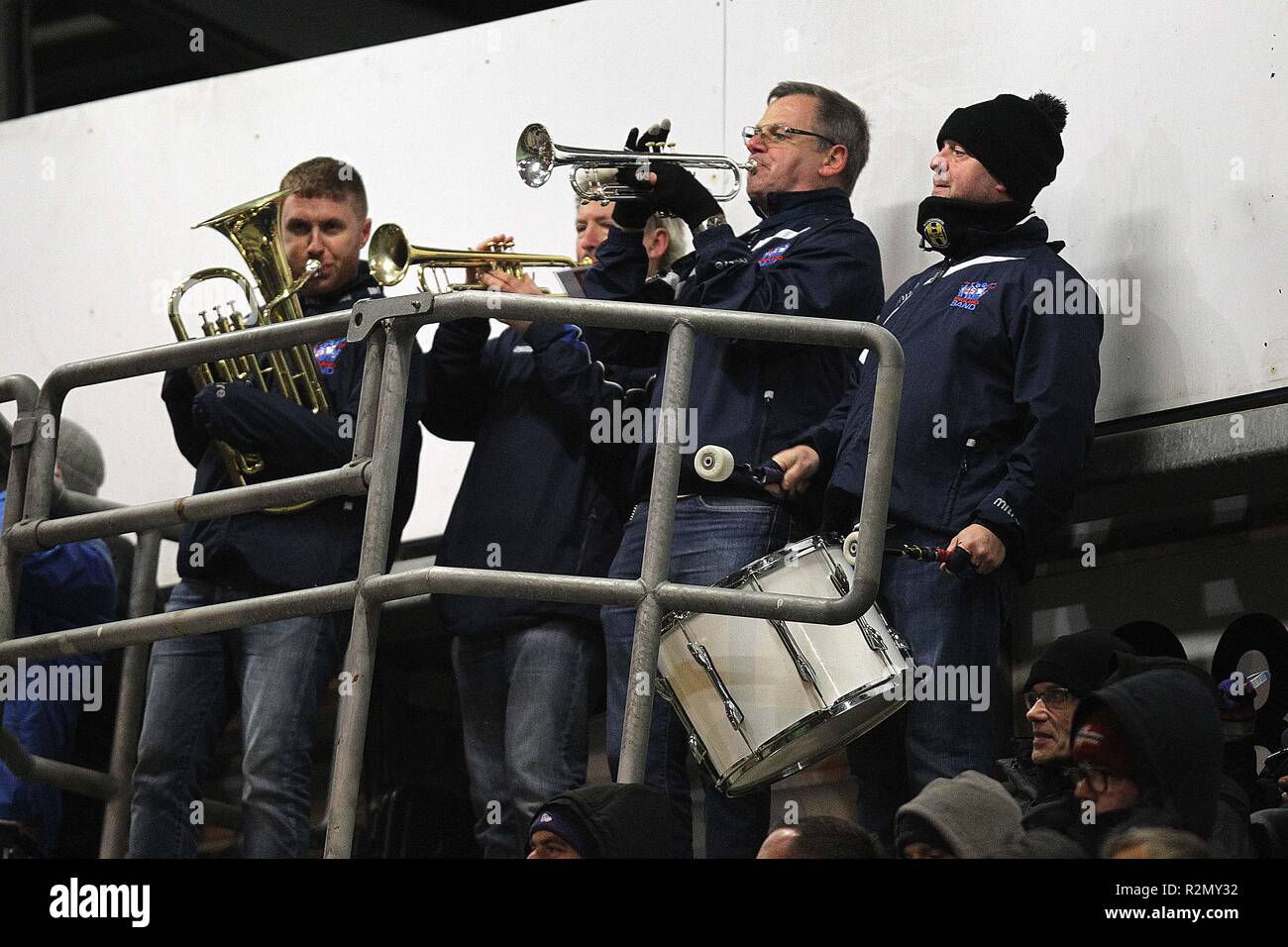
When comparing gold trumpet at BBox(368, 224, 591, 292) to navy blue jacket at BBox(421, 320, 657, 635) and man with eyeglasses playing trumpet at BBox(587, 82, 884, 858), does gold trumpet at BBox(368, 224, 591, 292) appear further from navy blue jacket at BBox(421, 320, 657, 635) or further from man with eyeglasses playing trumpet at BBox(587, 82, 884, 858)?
man with eyeglasses playing trumpet at BBox(587, 82, 884, 858)

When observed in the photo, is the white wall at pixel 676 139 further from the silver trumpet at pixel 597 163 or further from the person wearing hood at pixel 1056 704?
the person wearing hood at pixel 1056 704

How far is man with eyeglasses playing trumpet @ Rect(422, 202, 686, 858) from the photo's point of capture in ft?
16.8

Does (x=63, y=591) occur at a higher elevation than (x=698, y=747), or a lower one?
higher

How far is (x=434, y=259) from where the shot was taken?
587cm

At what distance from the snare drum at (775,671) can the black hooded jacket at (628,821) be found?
530 mm

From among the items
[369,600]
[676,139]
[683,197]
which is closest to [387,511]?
[369,600]

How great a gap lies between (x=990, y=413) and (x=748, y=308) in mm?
651

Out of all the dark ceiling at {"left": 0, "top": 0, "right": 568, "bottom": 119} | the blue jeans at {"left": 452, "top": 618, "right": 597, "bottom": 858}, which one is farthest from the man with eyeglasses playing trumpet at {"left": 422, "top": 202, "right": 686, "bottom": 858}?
the dark ceiling at {"left": 0, "top": 0, "right": 568, "bottom": 119}

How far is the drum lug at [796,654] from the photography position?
443 cm

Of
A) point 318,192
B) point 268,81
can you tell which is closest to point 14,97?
point 268,81

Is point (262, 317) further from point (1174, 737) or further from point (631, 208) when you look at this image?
point (1174, 737)

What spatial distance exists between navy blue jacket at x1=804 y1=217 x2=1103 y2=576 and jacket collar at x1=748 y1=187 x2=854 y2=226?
Answer: 48 centimetres

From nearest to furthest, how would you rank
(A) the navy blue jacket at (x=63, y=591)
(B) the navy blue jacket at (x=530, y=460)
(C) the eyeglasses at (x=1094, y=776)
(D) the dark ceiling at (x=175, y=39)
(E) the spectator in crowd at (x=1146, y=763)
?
(E) the spectator in crowd at (x=1146, y=763) → (C) the eyeglasses at (x=1094, y=776) → (B) the navy blue jacket at (x=530, y=460) → (A) the navy blue jacket at (x=63, y=591) → (D) the dark ceiling at (x=175, y=39)

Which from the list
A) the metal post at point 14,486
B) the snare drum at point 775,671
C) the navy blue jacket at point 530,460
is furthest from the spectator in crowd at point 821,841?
the metal post at point 14,486
